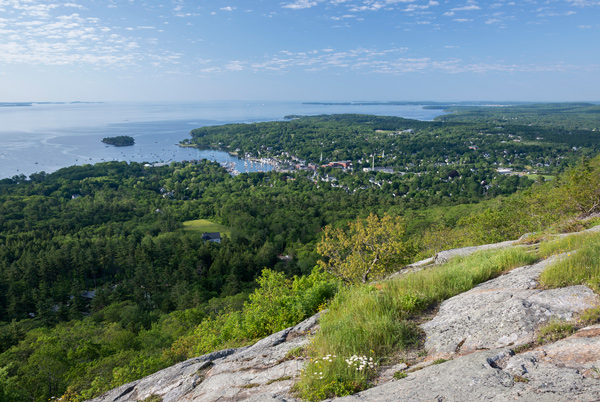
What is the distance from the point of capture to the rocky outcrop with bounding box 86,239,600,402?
317 centimetres

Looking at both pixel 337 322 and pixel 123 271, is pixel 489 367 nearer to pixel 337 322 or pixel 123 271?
pixel 337 322

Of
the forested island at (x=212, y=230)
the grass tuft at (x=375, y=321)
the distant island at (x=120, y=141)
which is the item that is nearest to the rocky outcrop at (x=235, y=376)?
the grass tuft at (x=375, y=321)

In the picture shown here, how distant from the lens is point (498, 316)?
446cm

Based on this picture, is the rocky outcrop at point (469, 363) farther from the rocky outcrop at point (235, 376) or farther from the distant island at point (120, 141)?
the distant island at point (120, 141)

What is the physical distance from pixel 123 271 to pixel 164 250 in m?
5.23

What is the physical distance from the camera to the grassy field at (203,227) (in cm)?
5306

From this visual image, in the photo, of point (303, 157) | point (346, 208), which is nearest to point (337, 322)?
point (346, 208)

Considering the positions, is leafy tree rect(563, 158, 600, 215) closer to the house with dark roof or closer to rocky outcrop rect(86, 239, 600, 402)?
rocky outcrop rect(86, 239, 600, 402)

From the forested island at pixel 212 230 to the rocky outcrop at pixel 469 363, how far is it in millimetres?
1997

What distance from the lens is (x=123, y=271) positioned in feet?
A: 129

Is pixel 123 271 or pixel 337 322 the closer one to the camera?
pixel 337 322

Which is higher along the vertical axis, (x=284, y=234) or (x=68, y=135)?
(x=68, y=135)

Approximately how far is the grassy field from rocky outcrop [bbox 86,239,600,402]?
154 ft

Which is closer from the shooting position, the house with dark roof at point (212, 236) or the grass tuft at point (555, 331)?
the grass tuft at point (555, 331)
